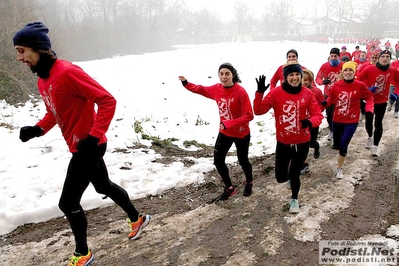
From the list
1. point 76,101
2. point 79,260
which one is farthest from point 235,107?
point 79,260

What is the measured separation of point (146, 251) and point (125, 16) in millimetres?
69754

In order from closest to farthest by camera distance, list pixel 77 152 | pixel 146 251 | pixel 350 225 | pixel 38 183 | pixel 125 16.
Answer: pixel 77 152, pixel 146 251, pixel 350 225, pixel 38 183, pixel 125 16

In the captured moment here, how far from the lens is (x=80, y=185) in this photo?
118 inches

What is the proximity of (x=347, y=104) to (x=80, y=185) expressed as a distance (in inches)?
176

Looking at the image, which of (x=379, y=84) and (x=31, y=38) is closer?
(x=31, y=38)

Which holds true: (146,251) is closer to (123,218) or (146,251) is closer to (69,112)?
(123,218)

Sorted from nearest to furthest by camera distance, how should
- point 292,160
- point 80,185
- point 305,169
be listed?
1. point 80,185
2. point 292,160
3. point 305,169

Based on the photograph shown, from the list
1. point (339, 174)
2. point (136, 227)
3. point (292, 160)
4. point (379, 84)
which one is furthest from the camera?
point (379, 84)

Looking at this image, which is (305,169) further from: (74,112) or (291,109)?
(74,112)

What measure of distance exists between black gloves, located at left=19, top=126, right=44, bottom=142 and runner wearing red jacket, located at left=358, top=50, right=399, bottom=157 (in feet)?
19.8

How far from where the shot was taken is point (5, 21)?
14445 mm

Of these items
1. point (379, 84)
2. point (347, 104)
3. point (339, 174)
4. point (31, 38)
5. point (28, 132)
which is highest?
point (31, 38)

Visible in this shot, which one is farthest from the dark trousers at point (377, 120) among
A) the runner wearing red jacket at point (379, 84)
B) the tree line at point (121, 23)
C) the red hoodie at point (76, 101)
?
the tree line at point (121, 23)

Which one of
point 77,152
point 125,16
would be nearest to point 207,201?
point 77,152
